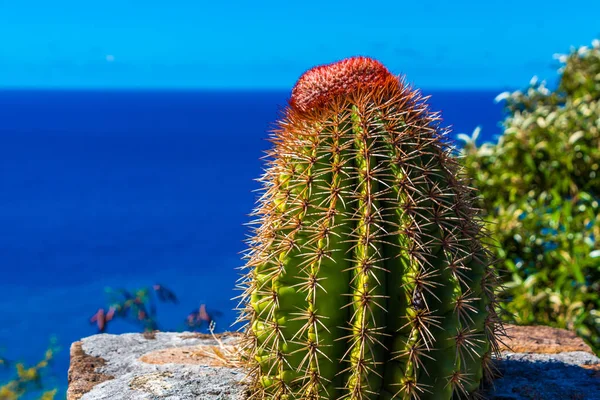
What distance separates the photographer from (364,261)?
6.95 ft

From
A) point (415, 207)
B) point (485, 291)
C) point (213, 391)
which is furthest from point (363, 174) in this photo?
point (213, 391)

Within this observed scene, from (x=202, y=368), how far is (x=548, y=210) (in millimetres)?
3219

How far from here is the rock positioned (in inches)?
109

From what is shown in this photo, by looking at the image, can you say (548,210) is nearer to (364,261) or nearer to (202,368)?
(202,368)

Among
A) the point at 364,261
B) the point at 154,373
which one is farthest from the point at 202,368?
the point at 364,261

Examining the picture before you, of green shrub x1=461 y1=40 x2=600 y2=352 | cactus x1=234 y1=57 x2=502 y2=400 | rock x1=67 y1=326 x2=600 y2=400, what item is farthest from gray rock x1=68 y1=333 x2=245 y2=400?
green shrub x1=461 y1=40 x2=600 y2=352

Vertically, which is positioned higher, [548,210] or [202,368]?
[548,210]

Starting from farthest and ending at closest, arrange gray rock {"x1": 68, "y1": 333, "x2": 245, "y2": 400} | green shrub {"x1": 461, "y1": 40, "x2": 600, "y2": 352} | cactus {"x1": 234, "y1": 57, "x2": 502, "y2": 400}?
1. green shrub {"x1": 461, "y1": 40, "x2": 600, "y2": 352}
2. gray rock {"x1": 68, "y1": 333, "x2": 245, "y2": 400}
3. cactus {"x1": 234, "y1": 57, "x2": 502, "y2": 400}

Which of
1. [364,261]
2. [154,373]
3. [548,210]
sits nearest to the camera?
[364,261]

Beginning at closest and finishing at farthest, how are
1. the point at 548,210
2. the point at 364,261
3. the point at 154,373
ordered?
the point at 364,261 < the point at 154,373 < the point at 548,210

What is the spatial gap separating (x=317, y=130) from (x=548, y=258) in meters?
3.19

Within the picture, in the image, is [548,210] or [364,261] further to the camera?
[548,210]

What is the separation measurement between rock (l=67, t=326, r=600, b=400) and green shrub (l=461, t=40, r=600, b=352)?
0.87 metres

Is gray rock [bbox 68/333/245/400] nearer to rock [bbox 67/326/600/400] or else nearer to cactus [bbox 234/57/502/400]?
rock [bbox 67/326/600/400]
